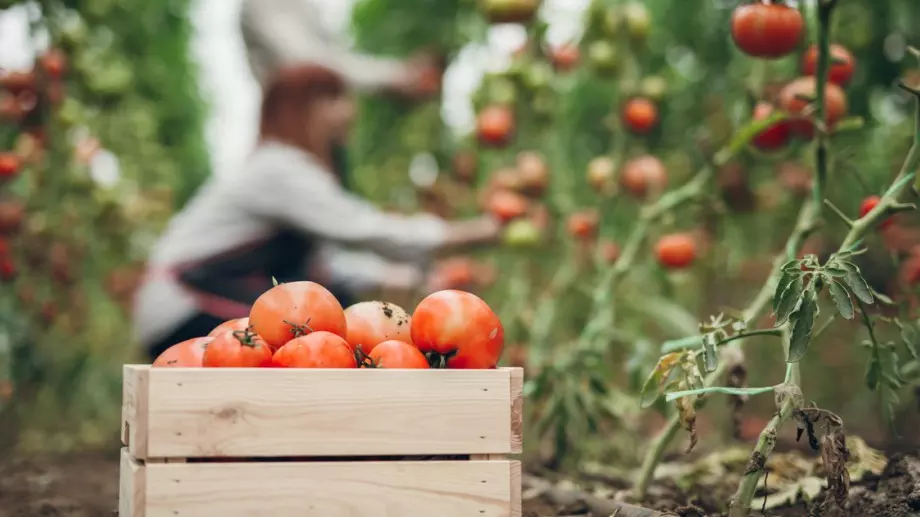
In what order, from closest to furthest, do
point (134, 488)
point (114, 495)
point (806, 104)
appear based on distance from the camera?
point (134, 488)
point (806, 104)
point (114, 495)

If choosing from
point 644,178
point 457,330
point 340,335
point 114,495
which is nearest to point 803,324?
point 457,330

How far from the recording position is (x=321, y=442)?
1.69 meters

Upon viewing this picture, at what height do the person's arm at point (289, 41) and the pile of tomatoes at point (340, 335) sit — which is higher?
the person's arm at point (289, 41)

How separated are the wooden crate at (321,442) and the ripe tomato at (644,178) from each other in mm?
1777

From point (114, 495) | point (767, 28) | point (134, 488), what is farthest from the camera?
point (114, 495)

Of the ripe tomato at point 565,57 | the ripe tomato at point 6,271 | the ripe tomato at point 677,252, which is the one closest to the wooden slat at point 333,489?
the ripe tomato at point 677,252

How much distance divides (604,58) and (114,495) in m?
2.10

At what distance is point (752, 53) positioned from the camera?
2.37 metres

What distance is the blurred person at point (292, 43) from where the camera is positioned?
3.70 metres

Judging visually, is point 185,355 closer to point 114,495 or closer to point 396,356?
point 396,356

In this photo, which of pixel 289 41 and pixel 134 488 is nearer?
pixel 134 488

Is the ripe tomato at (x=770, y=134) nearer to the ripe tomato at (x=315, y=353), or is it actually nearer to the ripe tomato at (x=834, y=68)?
the ripe tomato at (x=834, y=68)

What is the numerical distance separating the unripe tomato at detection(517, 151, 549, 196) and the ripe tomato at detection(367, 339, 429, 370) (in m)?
1.95

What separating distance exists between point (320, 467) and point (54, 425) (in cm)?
393
